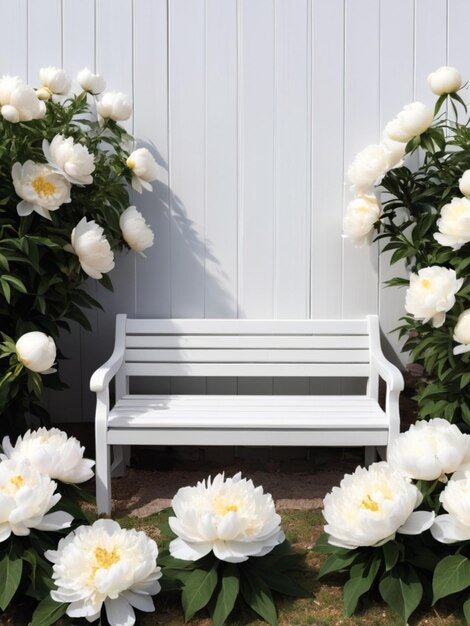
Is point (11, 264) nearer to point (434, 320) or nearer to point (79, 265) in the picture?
point (79, 265)

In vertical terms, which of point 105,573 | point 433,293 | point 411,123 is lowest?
point 105,573

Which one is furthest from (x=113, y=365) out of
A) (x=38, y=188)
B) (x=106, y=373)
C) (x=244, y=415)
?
(x=38, y=188)

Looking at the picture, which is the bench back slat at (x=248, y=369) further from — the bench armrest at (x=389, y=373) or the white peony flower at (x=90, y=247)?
the white peony flower at (x=90, y=247)

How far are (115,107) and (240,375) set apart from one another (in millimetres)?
1256

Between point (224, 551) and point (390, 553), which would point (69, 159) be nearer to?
Result: point (224, 551)

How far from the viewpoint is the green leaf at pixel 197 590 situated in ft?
6.15

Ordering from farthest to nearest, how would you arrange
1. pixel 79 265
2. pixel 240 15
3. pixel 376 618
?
1. pixel 240 15
2. pixel 79 265
3. pixel 376 618

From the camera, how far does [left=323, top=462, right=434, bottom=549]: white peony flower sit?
1.83m

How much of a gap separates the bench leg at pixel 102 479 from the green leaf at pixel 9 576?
74 cm

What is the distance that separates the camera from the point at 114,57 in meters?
3.14

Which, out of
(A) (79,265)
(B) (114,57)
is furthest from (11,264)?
(B) (114,57)

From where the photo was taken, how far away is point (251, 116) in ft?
10.3

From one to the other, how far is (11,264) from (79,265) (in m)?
0.25

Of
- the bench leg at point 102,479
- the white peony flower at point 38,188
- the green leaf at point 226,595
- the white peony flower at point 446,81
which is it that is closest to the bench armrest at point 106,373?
the bench leg at point 102,479
